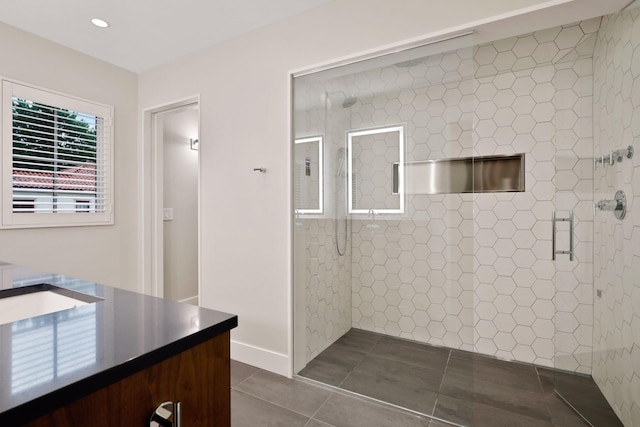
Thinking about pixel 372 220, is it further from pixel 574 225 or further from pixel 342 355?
pixel 574 225

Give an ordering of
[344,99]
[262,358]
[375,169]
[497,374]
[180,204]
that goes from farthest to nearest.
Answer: [180,204], [262,358], [497,374], [344,99], [375,169]

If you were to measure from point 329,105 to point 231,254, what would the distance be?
4.47 ft

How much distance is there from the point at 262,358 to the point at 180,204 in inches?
82.3

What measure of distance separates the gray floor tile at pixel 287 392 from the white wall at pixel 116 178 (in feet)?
5.90

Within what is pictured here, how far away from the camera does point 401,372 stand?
2162 mm

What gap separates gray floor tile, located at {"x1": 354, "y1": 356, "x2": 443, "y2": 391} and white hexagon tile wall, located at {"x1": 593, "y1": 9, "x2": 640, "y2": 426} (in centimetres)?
92

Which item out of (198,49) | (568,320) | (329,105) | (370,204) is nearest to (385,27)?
(329,105)

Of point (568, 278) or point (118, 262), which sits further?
point (118, 262)

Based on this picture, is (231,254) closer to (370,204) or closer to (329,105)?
(370,204)

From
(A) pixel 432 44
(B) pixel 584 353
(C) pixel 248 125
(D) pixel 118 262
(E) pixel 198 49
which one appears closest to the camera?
(A) pixel 432 44

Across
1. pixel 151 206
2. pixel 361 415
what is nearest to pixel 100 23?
pixel 151 206

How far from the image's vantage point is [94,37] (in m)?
2.56

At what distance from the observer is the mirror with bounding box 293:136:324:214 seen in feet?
7.57

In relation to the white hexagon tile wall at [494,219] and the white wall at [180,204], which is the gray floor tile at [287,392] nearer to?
the white hexagon tile wall at [494,219]
